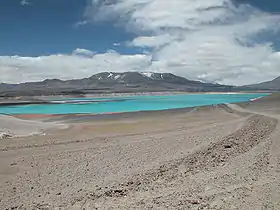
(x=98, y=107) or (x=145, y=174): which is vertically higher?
(x=145, y=174)

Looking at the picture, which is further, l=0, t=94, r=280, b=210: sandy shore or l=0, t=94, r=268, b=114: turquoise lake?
l=0, t=94, r=268, b=114: turquoise lake

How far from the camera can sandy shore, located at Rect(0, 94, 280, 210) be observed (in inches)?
313

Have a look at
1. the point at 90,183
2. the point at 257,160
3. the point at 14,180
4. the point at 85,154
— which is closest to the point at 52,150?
the point at 85,154

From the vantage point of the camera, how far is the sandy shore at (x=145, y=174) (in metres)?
7.95

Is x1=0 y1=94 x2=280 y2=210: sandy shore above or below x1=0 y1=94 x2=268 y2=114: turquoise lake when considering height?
above

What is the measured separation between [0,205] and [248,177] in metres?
6.31

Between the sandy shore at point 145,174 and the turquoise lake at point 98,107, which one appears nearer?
the sandy shore at point 145,174

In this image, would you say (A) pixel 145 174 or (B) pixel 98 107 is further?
(B) pixel 98 107

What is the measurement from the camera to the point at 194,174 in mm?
10102

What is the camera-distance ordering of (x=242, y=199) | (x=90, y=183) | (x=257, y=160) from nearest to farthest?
(x=242, y=199), (x=90, y=183), (x=257, y=160)

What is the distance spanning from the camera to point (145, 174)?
10398mm

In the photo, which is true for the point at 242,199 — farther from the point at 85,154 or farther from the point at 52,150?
the point at 52,150

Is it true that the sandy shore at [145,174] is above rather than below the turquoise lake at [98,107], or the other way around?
above

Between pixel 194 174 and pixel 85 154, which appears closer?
pixel 194 174
